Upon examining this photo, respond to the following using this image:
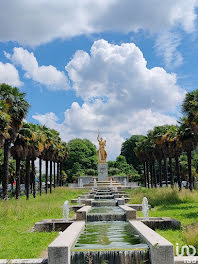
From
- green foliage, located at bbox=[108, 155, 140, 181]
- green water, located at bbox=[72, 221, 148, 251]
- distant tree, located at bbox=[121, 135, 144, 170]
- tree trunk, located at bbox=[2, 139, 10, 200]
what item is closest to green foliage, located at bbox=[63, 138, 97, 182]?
green foliage, located at bbox=[108, 155, 140, 181]

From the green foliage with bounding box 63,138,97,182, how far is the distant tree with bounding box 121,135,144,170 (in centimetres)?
1152

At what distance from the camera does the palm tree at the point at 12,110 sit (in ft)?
73.4

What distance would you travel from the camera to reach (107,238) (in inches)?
395

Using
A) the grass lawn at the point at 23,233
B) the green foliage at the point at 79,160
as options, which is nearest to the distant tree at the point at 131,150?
the green foliage at the point at 79,160

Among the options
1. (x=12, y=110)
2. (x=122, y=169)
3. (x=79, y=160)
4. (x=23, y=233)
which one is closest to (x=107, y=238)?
(x=23, y=233)

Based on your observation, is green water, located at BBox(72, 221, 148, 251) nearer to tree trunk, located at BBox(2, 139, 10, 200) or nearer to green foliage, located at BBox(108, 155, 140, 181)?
tree trunk, located at BBox(2, 139, 10, 200)

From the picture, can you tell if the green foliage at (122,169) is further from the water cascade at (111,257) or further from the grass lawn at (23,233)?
the water cascade at (111,257)

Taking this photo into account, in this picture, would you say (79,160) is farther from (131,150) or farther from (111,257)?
(111,257)

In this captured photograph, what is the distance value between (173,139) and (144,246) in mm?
27770

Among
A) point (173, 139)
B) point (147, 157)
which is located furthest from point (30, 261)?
point (147, 157)

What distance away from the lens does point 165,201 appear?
22.0m

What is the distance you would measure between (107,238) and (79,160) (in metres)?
65.4

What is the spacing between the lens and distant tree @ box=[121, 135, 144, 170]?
83.4 m

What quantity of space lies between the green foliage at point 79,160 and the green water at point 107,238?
57254 mm
